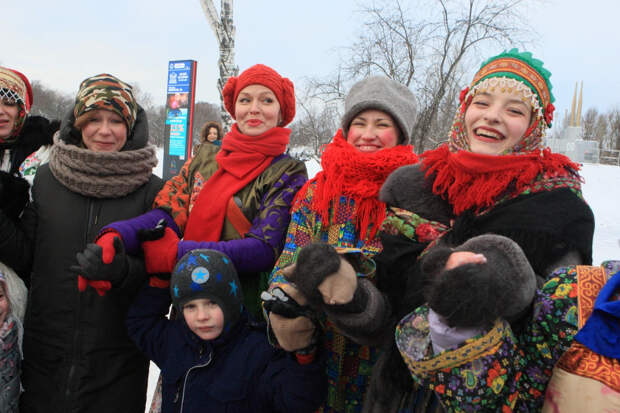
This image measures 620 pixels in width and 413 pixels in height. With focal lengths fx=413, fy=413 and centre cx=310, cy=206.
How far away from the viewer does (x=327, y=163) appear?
182 centimetres

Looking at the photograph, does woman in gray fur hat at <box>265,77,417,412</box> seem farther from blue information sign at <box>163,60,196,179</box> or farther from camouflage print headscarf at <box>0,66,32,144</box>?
blue information sign at <box>163,60,196,179</box>

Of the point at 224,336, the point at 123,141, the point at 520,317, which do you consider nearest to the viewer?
the point at 520,317

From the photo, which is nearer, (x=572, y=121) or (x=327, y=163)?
(x=327, y=163)

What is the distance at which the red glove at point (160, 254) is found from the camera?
1784 millimetres

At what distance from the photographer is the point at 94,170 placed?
1.90 meters

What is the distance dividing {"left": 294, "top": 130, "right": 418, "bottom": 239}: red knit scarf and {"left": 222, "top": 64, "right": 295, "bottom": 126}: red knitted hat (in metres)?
0.56

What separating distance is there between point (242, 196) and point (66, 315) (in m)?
0.96

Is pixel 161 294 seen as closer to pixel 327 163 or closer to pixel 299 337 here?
pixel 299 337

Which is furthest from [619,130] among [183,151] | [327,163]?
[327,163]

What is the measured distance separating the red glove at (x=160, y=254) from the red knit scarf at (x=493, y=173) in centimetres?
114

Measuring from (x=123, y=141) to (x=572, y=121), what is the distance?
56.9 m

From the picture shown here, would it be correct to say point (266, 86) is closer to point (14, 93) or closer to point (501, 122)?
point (501, 122)

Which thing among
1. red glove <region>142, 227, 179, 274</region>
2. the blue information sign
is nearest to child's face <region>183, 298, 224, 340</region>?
red glove <region>142, 227, 179, 274</region>

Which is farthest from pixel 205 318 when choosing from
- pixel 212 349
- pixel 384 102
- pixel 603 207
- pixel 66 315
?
pixel 603 207
